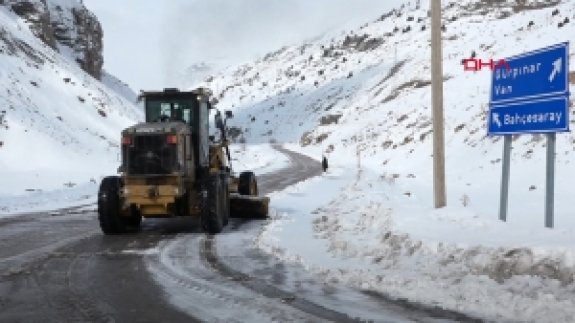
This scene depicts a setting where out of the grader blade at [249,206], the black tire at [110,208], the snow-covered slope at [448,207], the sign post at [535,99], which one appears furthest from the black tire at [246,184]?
the sign post at [535,99]

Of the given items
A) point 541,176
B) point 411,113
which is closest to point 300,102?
point 411,113

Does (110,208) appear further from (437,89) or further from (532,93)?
(532,93)

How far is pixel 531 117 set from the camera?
8.57 meters

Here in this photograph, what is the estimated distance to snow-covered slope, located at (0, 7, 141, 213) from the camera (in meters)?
26.6

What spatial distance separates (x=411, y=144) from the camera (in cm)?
3616

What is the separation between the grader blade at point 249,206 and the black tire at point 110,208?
298 centimetres

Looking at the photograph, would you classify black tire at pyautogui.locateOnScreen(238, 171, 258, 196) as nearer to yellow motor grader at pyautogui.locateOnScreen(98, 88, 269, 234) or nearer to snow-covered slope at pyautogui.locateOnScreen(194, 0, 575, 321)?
snow-covered slope at pyautogui.locateOnScreen(194, 0, 575, 321)

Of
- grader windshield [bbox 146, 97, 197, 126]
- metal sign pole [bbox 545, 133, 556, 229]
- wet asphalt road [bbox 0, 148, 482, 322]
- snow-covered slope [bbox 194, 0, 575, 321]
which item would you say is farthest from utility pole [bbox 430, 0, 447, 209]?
grader windshield [bbox 146, 97, 197, 126]

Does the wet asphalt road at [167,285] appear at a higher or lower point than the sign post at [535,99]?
lower

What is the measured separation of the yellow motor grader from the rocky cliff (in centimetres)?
3784

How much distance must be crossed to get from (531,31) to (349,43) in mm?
65428

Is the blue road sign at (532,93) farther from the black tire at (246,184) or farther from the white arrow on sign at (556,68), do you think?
the black tire at (246,184)

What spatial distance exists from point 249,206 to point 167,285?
7.00 meters

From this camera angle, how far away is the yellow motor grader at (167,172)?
1178 centimetres
